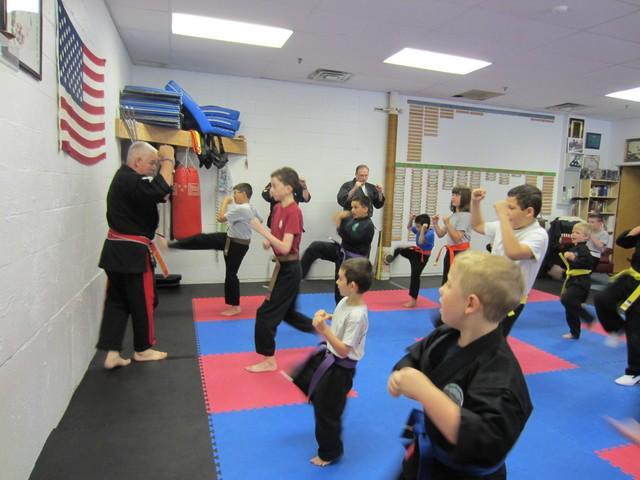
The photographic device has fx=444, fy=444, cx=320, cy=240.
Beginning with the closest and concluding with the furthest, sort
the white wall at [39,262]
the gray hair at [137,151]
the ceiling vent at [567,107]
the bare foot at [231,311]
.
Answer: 1. the white wall at [39,262]
2. the gray hair at [137,151]
3. the bare foot at [231,311]
4. the ceiling vent at [567,107]

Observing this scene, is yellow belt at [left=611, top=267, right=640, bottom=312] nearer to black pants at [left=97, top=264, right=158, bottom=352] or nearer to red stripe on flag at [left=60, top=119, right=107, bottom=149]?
black pants at [left=97, top=264, right=158, bottom=352]

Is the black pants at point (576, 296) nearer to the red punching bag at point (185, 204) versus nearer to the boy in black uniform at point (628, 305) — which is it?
the boy in black uniform at point (628, 305)

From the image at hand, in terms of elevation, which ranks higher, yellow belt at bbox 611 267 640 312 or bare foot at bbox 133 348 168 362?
yellow belt at bbox 611 267 640 312

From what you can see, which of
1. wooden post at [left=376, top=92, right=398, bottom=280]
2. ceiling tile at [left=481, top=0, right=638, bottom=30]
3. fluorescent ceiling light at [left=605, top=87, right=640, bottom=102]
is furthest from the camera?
wooden post at [left=376, top=92, right=398, bottom=280]

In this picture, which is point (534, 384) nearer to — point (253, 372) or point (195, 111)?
point (253, 372)

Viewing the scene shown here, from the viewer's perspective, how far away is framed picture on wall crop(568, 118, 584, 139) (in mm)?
8469

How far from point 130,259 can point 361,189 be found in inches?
143

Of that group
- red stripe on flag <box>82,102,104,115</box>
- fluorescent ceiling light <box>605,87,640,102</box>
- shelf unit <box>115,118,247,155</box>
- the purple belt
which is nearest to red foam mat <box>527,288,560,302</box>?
fluorescent ceiling light <box>605,87,640,102</box>

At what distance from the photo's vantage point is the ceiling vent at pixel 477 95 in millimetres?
6871

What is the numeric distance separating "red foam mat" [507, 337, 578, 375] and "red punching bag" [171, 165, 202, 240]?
11.6ft

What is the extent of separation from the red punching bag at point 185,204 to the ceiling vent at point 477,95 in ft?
14.7

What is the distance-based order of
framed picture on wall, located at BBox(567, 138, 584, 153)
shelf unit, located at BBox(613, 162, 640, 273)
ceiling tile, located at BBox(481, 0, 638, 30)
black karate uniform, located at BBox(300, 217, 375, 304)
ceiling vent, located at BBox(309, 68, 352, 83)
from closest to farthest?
1. ceiling tile, located at BBox(481, 0, 638, 30)
2. black karate uniform, located at BBox(300, 217, 375, 304)
3. ceiling vent, located at BBox(309, 68, 352, 83)
4. framed picture on wall, located at BBox(567, 138, 584, 153)
5. shelf unit, located at BBox(613, 162, 640, 273)

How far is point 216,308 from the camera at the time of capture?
5074mm

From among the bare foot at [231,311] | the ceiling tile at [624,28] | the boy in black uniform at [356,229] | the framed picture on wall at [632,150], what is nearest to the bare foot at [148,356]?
the bare foot at [231,311]
